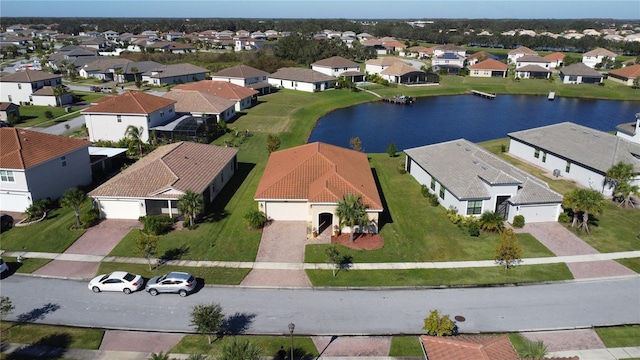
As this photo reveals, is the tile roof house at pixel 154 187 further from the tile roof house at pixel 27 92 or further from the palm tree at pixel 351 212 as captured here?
the tile roof house at pixel 27 92

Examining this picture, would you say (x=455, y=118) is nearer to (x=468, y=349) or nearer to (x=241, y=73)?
(x=241, y=73)

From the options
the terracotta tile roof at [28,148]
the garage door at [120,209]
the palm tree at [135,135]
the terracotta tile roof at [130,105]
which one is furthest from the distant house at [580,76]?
the terracotta tile roof at [28,148]

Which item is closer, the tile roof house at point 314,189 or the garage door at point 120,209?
the tile roof house at point 314,189

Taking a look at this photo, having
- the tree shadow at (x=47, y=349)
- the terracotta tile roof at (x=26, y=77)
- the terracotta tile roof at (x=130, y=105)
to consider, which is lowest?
the tree shadow at (x=47, y=349)

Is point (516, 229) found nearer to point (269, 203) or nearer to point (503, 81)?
point (269, 203)

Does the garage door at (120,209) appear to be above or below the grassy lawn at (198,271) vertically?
above
